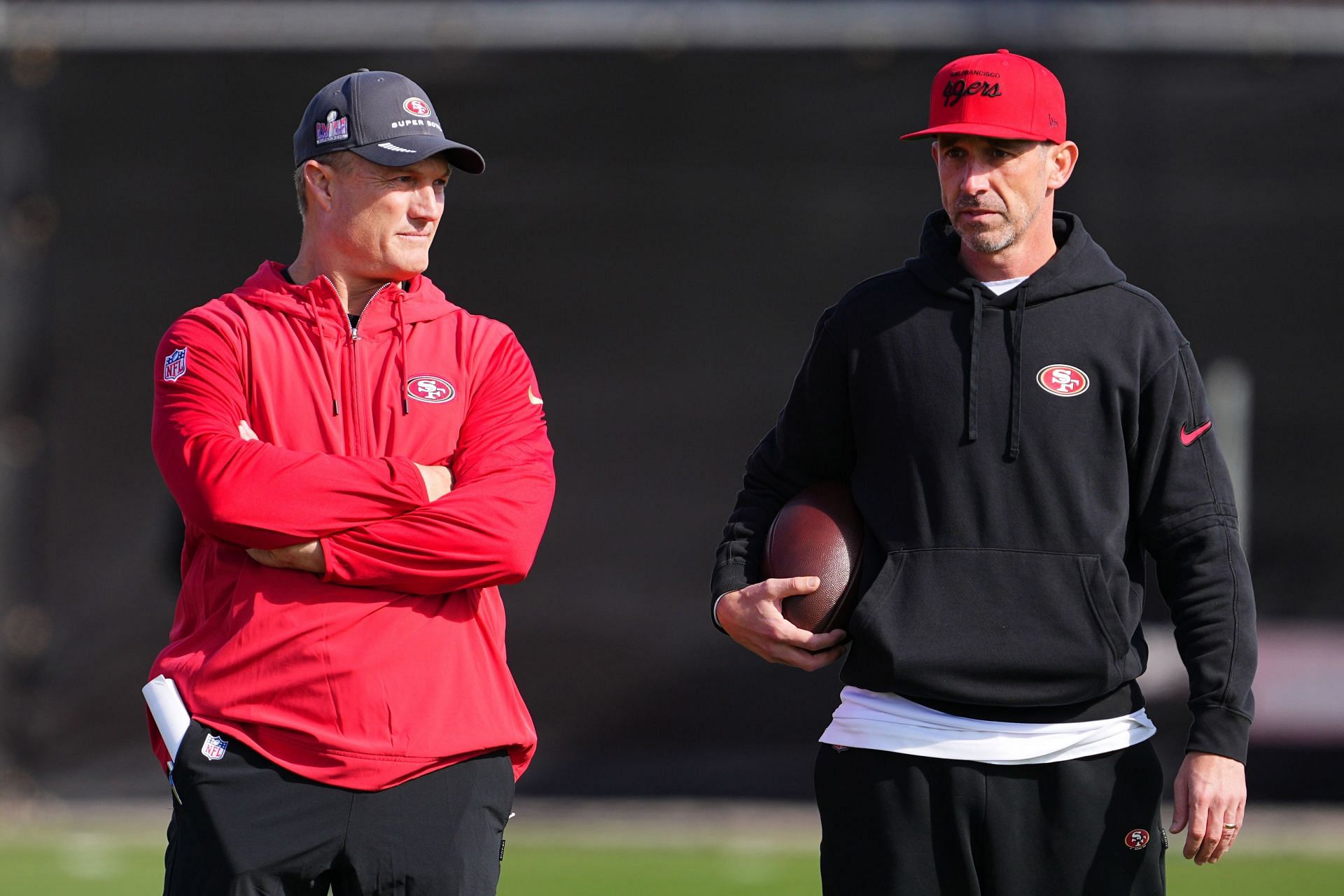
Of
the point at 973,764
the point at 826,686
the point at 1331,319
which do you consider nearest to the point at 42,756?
the point at 826,686

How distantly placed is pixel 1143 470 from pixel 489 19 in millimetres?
3857

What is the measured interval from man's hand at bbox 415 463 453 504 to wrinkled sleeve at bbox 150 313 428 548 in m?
0.02

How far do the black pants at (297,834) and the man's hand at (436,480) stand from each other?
423 millimetres

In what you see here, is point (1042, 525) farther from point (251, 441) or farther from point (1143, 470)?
point (251, 441)

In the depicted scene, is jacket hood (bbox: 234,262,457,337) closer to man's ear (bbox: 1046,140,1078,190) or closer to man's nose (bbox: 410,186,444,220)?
man's nose (bbox: 410,186,444,220)

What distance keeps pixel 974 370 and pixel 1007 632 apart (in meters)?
0.39

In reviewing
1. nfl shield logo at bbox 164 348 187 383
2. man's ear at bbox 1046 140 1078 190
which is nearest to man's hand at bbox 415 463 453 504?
nfl shield logo at bbox 164 348 187 383

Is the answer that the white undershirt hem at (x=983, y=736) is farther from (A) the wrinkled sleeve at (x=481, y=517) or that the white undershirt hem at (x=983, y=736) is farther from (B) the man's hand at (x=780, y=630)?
(A) the wrinkled sleeve at (x=481, y=517)

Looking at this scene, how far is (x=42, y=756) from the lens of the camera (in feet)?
17.8

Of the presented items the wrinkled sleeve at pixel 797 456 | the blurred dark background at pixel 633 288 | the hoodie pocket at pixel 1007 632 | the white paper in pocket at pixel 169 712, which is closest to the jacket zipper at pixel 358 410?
the white paper in pocket at pixel 169 712

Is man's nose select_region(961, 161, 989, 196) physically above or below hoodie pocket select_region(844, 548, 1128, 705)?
above

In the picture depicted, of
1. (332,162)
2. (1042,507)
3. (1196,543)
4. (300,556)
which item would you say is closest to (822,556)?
(1042,507)

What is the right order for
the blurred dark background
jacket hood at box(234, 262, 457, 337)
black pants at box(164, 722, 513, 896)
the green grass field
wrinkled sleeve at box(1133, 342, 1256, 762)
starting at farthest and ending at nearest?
Answer: 1. the blurred dark background
2. the green grass field
3. jacket hood at box(234, 262, 457, 337)
4. wrinkled sleeve at box(1133, 342, 1256, 762)
5. black pants at box(164, 722, 513, 896)

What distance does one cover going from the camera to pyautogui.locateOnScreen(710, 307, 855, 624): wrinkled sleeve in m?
2.51
